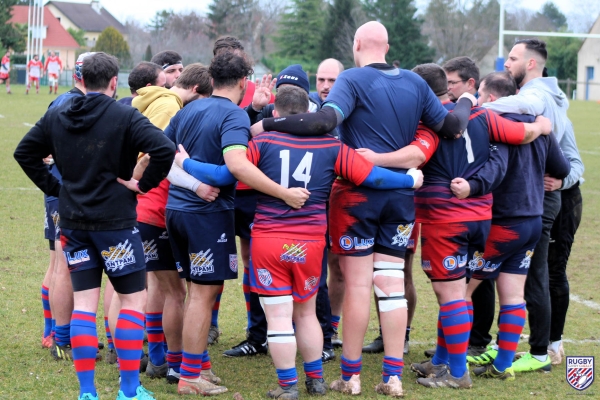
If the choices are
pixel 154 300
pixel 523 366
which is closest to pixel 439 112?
pixel 523 366

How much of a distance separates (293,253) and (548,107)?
225 centimetres

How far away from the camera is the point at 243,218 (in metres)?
5.54

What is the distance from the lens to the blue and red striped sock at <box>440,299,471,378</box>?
4844 mm

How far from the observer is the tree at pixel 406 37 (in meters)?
57.3

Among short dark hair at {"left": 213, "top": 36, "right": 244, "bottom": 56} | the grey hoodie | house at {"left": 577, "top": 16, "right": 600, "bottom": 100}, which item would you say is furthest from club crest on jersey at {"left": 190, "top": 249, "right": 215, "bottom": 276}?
house at {"left": 577, "top": 16, "right": 600, "bottom": 100}

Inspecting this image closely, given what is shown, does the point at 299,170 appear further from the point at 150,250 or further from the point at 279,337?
the point at 150,250

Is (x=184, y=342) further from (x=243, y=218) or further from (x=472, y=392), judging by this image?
(x=472, y=392)

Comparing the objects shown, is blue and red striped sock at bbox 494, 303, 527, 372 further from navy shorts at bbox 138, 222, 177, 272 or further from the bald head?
navy shorts at bbox 138, 222, 177, 272

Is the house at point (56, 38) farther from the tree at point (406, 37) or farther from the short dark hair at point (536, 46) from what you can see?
the short dark hair at point (536, 46)

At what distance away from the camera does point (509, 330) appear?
5078mm

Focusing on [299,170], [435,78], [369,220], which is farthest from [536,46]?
[299,170]

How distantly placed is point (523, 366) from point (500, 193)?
1274 millimetres

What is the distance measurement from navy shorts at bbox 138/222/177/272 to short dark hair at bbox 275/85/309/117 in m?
1.17

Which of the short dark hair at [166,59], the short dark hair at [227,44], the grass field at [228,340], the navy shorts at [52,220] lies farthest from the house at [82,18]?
the navy shorts at [52,220]
